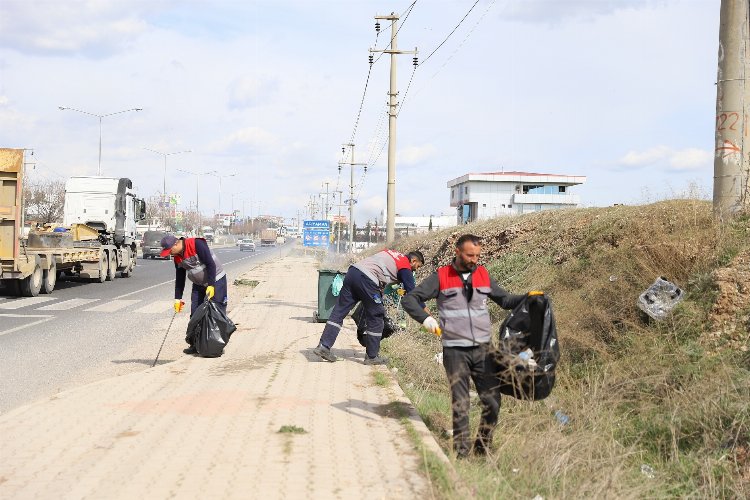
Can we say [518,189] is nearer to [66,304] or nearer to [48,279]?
[48,279]

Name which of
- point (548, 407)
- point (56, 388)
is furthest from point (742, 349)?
point (56, 388)

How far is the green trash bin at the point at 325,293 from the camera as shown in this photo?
13.9m

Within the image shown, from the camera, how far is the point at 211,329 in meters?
10.2

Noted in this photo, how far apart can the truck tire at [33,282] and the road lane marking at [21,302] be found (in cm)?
27

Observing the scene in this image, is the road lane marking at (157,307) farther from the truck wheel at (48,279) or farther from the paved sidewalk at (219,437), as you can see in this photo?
the paved sidewalk at (219,437)

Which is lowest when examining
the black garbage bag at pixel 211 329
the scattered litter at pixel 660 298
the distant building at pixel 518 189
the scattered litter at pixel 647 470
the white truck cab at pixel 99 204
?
the scattered litter at pixel 647 470

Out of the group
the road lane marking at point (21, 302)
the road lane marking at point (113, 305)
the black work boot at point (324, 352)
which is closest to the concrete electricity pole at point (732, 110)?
the black work boot at point (324, 352)

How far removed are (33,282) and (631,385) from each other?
17370mm

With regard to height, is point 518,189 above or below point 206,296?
above

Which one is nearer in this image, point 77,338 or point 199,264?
point 199,264

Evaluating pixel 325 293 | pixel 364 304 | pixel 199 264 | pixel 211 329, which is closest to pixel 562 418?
pixel 364 304

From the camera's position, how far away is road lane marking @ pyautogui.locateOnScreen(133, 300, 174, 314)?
1808 cm

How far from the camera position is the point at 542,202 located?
86.4 metres

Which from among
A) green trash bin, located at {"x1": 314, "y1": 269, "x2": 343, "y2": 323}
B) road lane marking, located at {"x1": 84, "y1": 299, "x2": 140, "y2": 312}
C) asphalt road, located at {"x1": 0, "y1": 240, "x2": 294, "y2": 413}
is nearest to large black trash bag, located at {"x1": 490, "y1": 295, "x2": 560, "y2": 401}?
asphalt road, located at {"x1": 0, "y1": 240, "x2": 294, "y2": 413}
